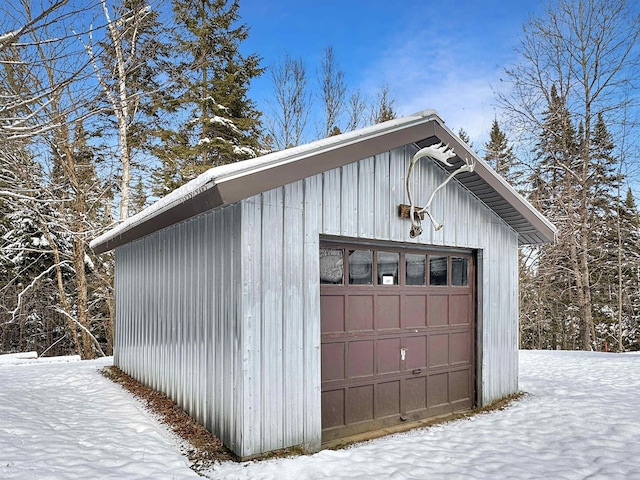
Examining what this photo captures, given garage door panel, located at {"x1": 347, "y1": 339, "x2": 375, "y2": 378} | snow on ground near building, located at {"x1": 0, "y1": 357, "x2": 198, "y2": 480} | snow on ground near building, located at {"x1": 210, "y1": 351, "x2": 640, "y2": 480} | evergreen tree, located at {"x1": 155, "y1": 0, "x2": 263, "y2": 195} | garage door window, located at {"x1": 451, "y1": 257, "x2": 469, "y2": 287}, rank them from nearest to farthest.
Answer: snow on ground near building, located at {"x1": 0, "y1": 357, "x2": 198, "y2": 480} < snow on ground near building, located at {"x1": 210, "y1": 351, "x2": 640, "y2": 480} < garage door panel, located at {"x1": 347, "y1": 339, "x2": 375, "y2": 378} < garage door window, located at {"x1": 451, "y1": 257, "x2": 469, "y2": 287} < evergreen tree, located at {"x1": 155, "y1": 0, "x2": 263, "y2": 195}

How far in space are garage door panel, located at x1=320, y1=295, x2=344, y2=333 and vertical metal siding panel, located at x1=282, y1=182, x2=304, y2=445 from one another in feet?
Result: 1.34

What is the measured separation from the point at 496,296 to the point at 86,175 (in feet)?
39.3

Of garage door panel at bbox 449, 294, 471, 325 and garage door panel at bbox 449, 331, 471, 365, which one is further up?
garage door panel at bbox 449, 294, 471, 325

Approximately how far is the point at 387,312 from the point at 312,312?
1.26 meters

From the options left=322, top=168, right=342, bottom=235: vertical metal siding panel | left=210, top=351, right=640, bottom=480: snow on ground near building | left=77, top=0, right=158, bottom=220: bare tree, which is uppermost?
left=77, top=0, right=158, bottom=220: bare tree

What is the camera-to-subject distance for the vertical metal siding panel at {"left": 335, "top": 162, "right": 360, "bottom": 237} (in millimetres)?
4723

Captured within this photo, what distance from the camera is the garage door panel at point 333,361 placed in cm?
473

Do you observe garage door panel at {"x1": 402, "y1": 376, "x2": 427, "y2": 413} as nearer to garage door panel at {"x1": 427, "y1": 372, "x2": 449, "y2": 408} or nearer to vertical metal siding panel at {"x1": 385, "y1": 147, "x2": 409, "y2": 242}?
garage door panel at {"x1": 427, "y1": 372, "x2": 449, "y2": 408}

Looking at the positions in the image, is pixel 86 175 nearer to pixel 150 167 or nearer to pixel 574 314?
pixel 150 167

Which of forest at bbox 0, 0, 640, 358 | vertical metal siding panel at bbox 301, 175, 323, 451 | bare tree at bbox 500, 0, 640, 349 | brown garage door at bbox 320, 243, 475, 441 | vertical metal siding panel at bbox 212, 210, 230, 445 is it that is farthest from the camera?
bare tree at bbox 500, 0, 640, 349

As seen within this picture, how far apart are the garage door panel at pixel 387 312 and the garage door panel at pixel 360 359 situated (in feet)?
0.89

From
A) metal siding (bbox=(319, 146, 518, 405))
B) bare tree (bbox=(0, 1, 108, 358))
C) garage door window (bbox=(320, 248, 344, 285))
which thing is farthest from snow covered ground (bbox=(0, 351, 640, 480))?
bare tree (bbox=(0, 1, 108, 358))

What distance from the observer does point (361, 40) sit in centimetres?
1477

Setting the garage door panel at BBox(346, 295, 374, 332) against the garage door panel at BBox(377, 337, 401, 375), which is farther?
the garage door panel at BBox(377, 337, 401, 375)
